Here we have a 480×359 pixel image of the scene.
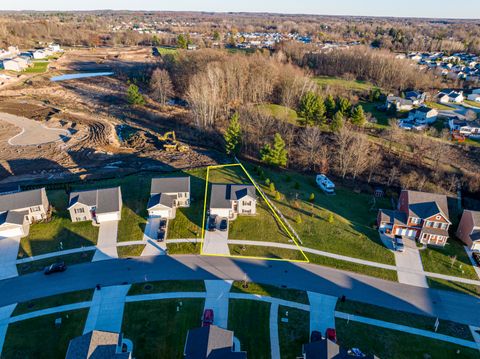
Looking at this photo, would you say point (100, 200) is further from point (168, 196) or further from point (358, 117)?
point (358, 117)

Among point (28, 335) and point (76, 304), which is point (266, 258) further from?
point (28, 335)

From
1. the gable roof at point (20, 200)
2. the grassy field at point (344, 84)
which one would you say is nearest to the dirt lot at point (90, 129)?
the gable roof at point (20, 200)

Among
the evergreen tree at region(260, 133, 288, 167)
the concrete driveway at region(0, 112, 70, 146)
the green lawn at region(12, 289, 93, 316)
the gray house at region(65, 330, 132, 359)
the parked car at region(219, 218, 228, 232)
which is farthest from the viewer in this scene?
the concrete driveway at region(0, 112, 70, 146)

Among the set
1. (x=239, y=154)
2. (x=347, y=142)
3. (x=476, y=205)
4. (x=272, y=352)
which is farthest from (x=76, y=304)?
(x=476, y=205)

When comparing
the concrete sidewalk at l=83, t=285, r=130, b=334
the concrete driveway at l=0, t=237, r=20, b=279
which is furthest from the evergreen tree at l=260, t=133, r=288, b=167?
the concrete driveway at l=0, t=237, r=20, b=279

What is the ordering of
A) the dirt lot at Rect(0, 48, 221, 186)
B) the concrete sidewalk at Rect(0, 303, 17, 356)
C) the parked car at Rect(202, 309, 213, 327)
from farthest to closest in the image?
the dirt lot at Rect(0, 48, 221, 186), the parked car at Rect(202, 309, 213, 327), the concrete sidewalk at Rect(0, 303, 17, 356)

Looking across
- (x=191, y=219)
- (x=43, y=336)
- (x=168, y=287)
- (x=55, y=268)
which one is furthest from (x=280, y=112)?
(x=43, y=336)

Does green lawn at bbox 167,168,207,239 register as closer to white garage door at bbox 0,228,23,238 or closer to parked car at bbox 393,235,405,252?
white garage door at bbox 0,228,23,238
